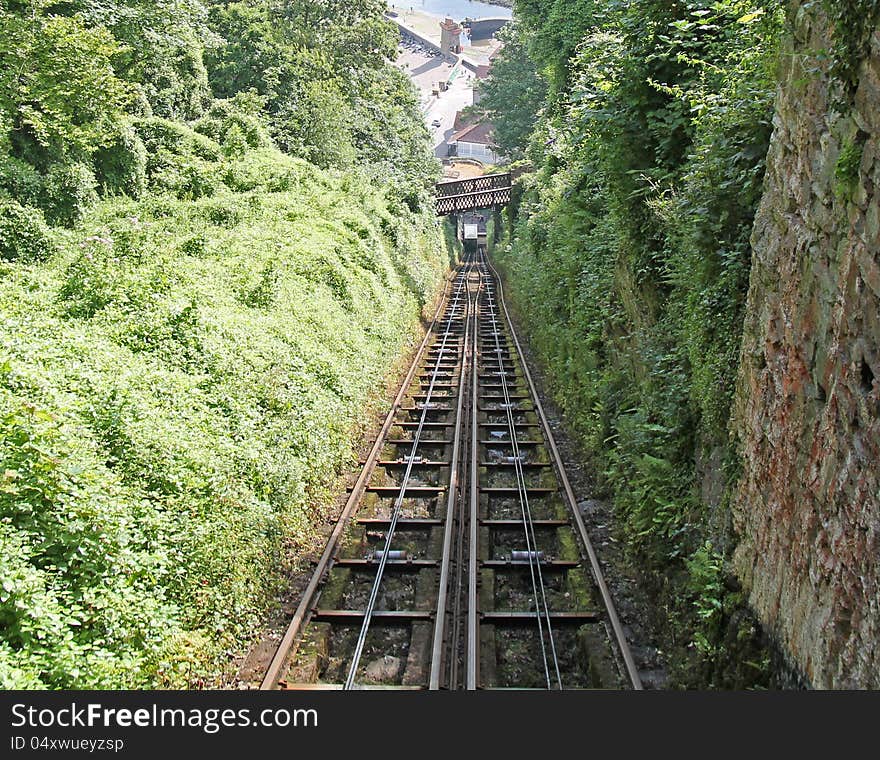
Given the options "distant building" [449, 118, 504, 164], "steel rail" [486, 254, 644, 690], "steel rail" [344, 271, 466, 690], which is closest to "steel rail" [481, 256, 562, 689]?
"steel rail" [486, 254, 644, 690]

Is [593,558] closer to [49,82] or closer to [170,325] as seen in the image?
[170,325]

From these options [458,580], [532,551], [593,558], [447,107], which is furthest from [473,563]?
[447,107]

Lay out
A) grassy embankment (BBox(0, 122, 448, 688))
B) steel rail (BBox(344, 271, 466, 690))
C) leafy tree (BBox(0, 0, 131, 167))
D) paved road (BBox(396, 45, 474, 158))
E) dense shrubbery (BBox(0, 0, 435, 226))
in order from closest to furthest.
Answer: grassy embankment (BBox(0, 122, 448, 688)), steel rail (BBox(344, 271, 466, 690)), leafy tree (BBox(0, 0, 131, 167)), dense shrubbery (BBox(0, 0, 435, 226)), paved road (BBox(396, 45, 474, 158))

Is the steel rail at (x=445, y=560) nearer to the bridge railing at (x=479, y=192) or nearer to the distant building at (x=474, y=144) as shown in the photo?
the bridge railing at (x=479, y=192)

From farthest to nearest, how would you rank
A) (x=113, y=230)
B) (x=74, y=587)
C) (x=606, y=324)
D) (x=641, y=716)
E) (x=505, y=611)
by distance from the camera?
(x=113, y=230)
(x=606, y=324)
(x=505, y=611)
(x=74, y=587)
(x=641, y=716)

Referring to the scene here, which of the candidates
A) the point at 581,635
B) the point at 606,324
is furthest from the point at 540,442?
the point at 581,635

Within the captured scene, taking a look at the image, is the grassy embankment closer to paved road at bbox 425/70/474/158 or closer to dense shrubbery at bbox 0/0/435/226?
dense shrubbery at bbox 0/0/435/226

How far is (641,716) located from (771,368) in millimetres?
3358

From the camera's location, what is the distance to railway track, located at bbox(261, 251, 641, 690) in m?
7.45

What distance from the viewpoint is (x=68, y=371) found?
8.23m

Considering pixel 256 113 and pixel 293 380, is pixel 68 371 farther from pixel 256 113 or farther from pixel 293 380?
pixel 256 113

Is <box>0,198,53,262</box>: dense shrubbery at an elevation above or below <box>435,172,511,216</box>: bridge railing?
below

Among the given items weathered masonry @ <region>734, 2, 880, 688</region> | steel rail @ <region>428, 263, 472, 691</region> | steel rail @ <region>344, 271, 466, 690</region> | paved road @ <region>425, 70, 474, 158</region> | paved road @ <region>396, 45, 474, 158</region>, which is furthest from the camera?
paved road @ <region>396, 45, 474, 158</region>

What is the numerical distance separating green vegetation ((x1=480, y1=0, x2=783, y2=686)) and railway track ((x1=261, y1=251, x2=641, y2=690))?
849 mm
